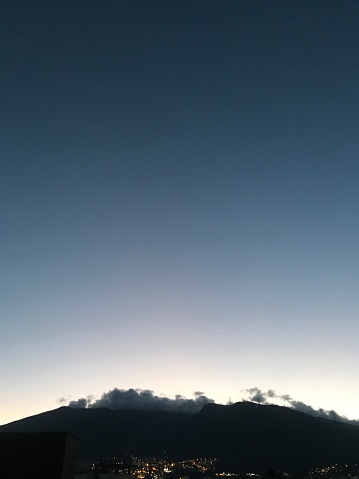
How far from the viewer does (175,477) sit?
186 metres

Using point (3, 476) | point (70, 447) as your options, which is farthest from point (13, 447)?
point (70, 447)

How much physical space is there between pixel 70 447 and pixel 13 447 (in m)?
7.10

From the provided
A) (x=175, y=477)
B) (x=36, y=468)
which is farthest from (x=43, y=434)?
(x=175, y=477)

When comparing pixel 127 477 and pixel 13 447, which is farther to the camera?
pixel 127 477

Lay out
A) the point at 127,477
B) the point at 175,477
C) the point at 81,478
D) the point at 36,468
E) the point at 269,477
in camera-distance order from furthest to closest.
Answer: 1. the point at 175,477
2. the point at 269,477
3. the point at 127,477
4. the point at 81,478
5. the point at 36,468

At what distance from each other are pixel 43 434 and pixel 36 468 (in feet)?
12.5

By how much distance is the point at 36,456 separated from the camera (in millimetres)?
50438

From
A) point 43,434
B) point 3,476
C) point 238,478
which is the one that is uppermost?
point 238,478

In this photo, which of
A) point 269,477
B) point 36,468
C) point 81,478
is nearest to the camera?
point 36,468

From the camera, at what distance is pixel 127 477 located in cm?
7919

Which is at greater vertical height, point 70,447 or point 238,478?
point 238,478

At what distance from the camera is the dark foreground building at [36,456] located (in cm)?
4966

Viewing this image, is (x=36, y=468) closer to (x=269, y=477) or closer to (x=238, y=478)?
(x=269, y=477)

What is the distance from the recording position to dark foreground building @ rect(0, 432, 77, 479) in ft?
163
